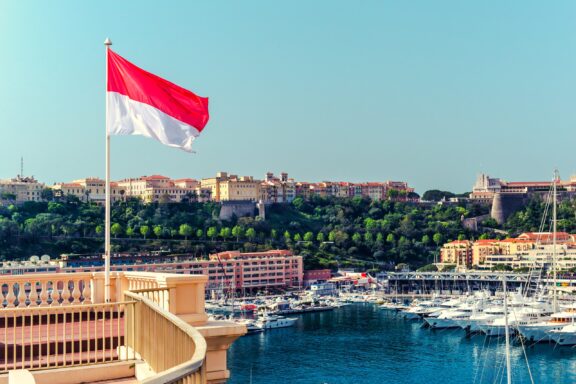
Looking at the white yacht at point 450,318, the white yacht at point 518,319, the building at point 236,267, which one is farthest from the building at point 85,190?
the white yacht at point 518,319

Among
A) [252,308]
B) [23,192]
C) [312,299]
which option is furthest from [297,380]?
[23,192]

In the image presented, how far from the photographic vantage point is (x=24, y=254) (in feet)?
131

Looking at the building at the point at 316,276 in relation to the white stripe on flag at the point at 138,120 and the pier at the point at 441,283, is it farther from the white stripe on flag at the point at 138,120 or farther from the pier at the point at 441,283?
the white stripe on flag at the point at 138,120

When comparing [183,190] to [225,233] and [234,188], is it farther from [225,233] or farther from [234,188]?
[225,233]

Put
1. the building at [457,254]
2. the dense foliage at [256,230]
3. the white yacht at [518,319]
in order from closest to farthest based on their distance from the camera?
the white yacht at [518,319], the dense foliage at [256,230], the building at [457,254]

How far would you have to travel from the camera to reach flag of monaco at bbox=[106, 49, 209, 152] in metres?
4.13

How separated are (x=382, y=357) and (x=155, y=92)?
A: 64.3 ft

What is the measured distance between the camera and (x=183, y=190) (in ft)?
185

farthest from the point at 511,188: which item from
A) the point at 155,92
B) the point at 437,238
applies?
the point at 155,92

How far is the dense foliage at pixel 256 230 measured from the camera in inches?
1665

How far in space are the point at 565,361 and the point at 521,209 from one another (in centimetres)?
4041

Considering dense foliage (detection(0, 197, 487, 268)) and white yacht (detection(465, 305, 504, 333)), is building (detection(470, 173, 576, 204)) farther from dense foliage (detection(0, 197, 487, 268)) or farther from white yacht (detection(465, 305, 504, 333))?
white yacht (detection(465, 305, 504, 333))

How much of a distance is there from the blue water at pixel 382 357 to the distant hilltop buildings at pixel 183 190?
2603 centimetres

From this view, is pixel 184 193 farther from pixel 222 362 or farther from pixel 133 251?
pixel 222 362
